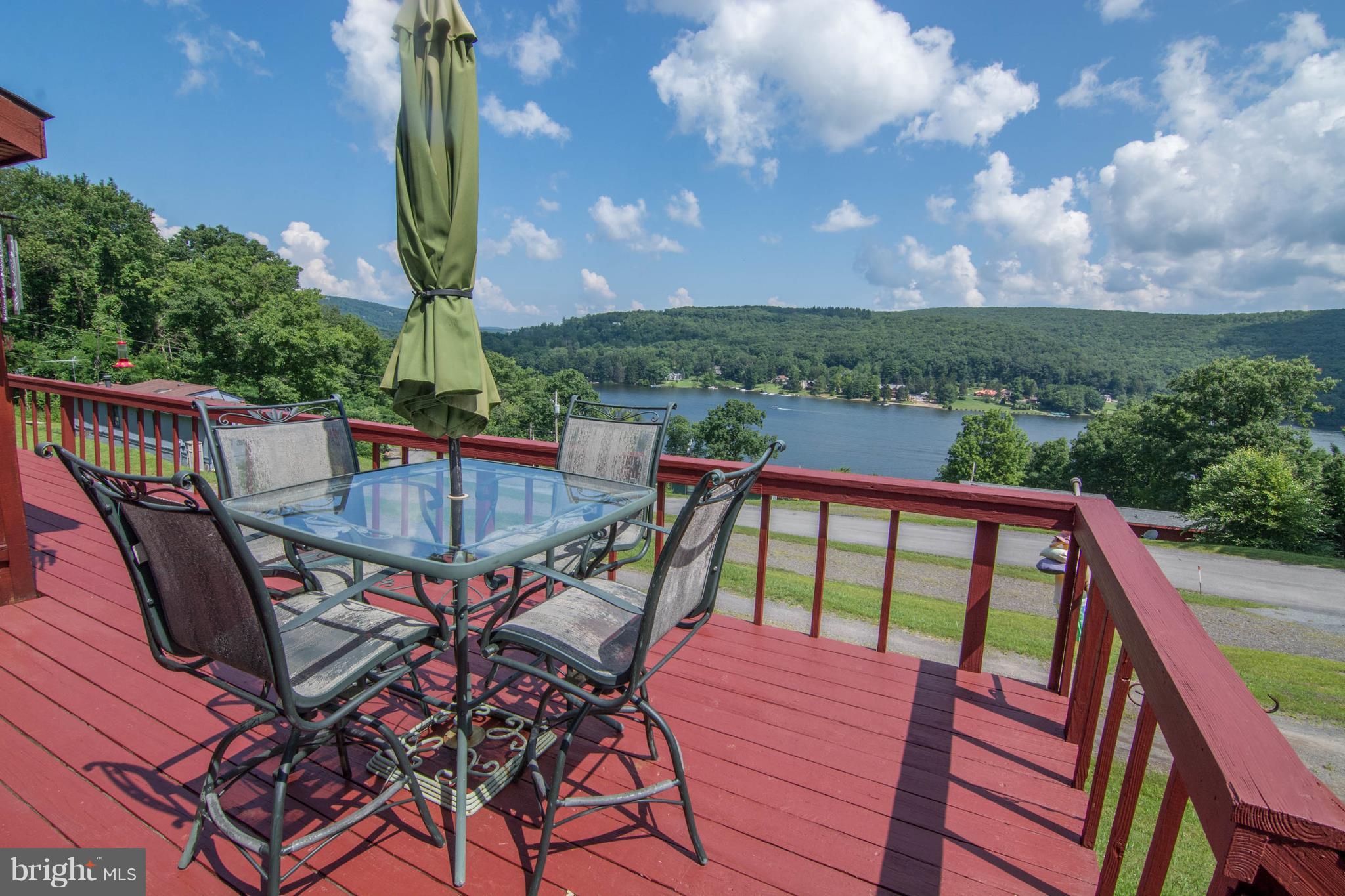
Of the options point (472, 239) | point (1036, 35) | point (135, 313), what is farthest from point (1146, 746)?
point (135, 313)

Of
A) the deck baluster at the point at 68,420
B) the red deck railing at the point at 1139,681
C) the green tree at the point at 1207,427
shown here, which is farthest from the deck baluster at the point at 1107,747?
the green tree at the point at 1207,427

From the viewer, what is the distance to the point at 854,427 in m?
A: 71.6

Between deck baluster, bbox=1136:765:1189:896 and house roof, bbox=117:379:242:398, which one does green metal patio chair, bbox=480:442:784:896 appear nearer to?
deck baluster, bbox=1136:765:1189:896

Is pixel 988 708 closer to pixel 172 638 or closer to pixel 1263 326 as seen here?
pixel 172 638

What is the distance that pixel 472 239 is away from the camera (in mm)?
1854

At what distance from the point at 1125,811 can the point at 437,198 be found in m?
2.32

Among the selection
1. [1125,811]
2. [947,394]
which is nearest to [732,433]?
[947,394]

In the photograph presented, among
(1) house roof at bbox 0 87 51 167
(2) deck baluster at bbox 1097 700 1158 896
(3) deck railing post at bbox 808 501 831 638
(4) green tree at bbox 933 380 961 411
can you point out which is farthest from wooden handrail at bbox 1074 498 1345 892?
(4) green tree at bbox 933 380 961 411

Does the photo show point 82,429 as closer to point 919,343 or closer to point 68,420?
point 68,420

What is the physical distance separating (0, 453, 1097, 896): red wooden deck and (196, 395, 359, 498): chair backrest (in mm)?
779

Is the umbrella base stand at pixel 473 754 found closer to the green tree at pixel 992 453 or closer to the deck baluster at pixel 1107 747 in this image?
the deck baluster at pixel 1107 747

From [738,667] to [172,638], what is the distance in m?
1.91

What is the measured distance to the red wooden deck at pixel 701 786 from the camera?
154 cm

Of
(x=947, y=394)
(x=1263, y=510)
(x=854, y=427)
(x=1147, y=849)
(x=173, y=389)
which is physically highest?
(x=947, y=394)
